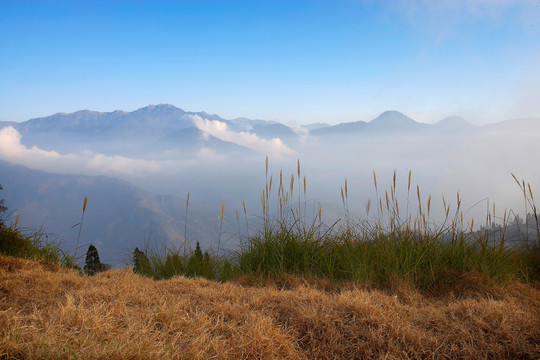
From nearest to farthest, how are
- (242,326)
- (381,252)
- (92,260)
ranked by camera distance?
(242,326), (381,252), (92,260)

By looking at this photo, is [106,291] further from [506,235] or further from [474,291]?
[506,235]

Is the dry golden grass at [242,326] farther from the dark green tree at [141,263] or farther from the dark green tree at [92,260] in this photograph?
the dark green tree at [92,260]

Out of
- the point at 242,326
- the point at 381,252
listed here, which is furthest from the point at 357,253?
the point at 242,326

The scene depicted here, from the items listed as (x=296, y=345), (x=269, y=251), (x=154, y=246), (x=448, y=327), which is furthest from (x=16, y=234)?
(x=448, y=327)

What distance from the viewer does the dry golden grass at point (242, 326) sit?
7.11ft

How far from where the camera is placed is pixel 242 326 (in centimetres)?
266

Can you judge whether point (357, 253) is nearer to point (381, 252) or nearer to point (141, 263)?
point (381, 252)

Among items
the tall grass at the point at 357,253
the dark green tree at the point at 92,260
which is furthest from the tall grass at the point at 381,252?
the dark green tree at the point at 92,260

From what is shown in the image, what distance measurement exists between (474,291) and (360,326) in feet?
8.79

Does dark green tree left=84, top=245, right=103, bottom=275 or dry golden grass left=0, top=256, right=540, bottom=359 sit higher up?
dry golden grass left=0, top=256, right=540, bottom=359

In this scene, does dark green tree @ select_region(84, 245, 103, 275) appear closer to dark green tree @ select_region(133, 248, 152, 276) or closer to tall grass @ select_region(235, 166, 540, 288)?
dark green tree @ select_region(133, 248, 152, 276)

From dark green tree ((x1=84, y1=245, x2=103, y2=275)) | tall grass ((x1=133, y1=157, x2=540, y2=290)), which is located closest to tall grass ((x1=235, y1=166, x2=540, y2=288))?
tall grass ((x1=133, y1=157, x2=540, y2=290))

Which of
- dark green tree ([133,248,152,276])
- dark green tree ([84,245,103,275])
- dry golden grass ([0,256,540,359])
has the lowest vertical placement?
dark green tree ([84,245,103,275])

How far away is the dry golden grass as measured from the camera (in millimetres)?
2166
